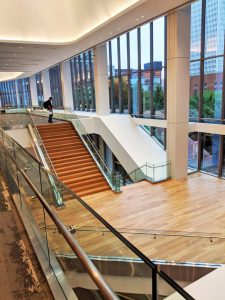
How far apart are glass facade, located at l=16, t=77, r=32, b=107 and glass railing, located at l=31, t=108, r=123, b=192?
21778 mm

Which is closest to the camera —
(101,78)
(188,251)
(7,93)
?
(188,251)

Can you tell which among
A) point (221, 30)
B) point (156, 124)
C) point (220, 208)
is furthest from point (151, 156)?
point (221, 30)

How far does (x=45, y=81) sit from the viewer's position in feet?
86.9

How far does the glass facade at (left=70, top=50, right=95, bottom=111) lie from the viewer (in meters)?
20.3

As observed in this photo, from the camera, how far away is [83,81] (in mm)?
21344

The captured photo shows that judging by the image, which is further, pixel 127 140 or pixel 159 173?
pixel 127 140

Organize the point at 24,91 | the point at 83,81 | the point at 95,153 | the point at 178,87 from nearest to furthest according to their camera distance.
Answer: the point at 178,87
the point at 95,153
the point at 83,81
the point at 24,91

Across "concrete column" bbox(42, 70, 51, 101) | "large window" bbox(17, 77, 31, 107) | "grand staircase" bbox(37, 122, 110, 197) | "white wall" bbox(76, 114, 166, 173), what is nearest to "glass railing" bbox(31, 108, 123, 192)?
"grand staircase" bbox(37, 122, 110, 197)

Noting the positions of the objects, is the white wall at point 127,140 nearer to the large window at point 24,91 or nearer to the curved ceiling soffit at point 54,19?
the curved ceiling soffit at point 54,19

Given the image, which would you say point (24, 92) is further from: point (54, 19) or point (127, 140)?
point (127, 140)

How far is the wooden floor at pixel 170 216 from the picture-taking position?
5668mm

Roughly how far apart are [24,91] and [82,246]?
124ft

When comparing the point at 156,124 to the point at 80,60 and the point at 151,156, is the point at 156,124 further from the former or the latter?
the point at 80,60

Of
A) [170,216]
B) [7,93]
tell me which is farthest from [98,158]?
[7,93]
